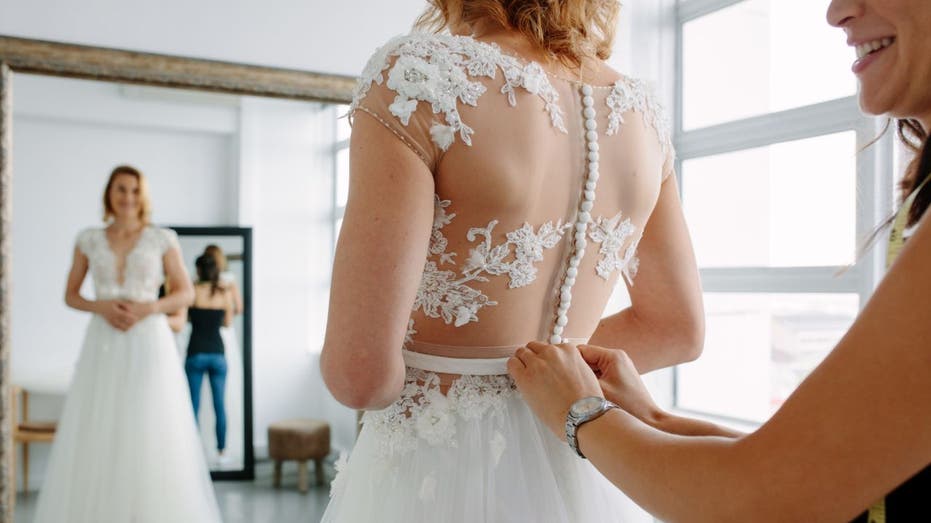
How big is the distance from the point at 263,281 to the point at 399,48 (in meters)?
1.61

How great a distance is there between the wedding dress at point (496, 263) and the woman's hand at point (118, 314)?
137 centimetres

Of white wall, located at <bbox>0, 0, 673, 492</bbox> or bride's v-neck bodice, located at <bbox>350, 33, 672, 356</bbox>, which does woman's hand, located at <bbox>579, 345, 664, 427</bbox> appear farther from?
white wall, located at <bbox>0, 0, 673, 492</bbox>

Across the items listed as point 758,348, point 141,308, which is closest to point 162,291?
point 141,308

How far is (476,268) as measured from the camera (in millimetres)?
1011

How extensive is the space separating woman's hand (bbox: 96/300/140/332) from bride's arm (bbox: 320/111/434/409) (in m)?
1.55

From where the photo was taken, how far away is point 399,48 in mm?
952

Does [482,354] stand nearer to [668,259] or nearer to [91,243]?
[668,259]

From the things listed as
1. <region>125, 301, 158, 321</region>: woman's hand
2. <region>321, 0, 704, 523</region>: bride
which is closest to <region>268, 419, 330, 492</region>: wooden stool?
<region>125, 301, 158, 321</region>: woman's hand

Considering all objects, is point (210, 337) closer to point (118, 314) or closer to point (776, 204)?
point (118, 314)

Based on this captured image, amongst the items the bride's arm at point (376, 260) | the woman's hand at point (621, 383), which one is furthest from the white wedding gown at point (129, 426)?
the woman's hand at point (621, 383)

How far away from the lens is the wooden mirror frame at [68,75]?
6.94 ft

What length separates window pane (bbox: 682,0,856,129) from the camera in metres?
2.48

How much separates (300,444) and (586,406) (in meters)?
1.83

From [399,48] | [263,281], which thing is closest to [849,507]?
[399,48]
